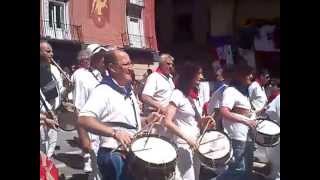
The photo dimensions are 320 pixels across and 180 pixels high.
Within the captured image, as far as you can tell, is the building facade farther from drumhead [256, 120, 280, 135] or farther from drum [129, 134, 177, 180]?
drumhead [256, 120, 280, 135]

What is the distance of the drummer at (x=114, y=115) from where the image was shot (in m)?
5.08

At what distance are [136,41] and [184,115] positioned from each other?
0.79 metres

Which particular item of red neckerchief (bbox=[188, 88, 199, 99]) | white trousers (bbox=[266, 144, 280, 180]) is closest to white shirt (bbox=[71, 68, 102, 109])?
red neckerchief (bbox=[188, 88, 199, 99])

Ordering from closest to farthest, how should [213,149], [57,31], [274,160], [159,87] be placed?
1. [57,31]
2. [159,87]
3. [213,149]
4. [274,160]

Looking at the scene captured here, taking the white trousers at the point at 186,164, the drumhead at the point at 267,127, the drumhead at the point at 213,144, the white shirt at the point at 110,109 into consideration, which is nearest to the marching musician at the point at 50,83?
the white shirt at the point at 110,109

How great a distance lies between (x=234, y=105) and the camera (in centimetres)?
532

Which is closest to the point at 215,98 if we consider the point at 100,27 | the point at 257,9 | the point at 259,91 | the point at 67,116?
the point at 259,91

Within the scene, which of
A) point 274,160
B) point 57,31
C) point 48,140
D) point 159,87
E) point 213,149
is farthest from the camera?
point 274,160

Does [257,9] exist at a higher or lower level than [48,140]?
higher

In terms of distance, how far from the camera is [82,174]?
5.11 m

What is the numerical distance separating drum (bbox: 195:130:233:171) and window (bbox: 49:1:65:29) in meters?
1.63

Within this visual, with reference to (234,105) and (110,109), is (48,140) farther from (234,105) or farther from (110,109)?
(234,105)
